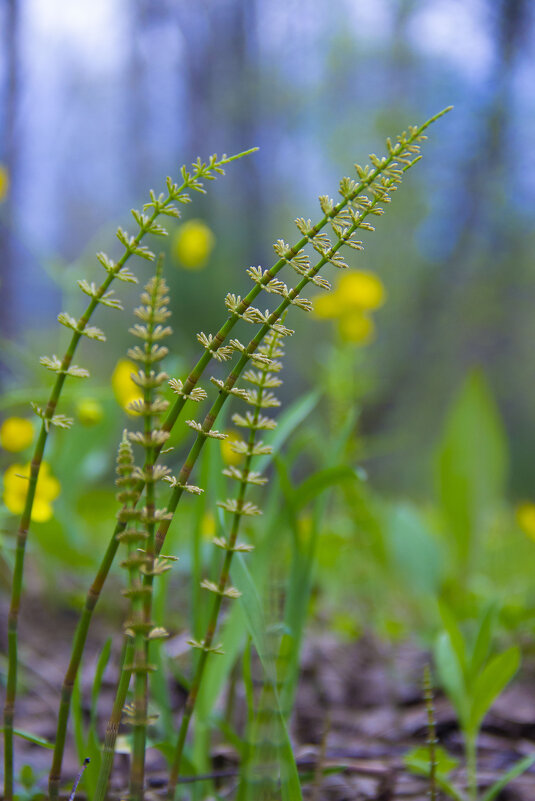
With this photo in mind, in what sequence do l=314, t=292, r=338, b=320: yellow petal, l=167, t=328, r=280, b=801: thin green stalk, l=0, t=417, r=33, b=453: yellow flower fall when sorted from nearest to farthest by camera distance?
1. l=167, t=328, r=280, b=801: thin green stalk
2. l=0, t=417, r=33, b=453: yellow flower
3. l=314, t=292, r=338, b=320: yellow petal

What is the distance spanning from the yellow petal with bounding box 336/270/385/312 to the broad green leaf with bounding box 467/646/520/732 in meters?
1.08

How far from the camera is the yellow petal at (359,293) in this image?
5.74 ft

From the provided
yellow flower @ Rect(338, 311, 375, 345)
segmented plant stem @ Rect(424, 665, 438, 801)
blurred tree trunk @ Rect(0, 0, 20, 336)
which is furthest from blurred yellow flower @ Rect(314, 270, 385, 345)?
blurred tree trunk @ Rect(0, 0, 20, 336)

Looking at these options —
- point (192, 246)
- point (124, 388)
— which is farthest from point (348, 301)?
point (124, 388)

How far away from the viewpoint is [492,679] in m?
0.81

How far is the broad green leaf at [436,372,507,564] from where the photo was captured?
180cm

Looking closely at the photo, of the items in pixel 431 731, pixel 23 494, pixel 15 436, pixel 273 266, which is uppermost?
pixel 15 436

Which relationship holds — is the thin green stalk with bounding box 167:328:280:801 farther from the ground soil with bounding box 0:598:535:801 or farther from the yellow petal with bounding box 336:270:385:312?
the yellow petal with bounding box 336:270:385:312

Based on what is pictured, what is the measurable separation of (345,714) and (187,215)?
6.23m

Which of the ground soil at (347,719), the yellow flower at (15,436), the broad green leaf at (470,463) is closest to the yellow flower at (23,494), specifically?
the yellow flower at (15,436)

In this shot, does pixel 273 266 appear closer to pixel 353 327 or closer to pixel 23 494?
pixel 23 494

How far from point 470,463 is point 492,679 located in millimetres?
1067

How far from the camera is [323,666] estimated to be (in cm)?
138

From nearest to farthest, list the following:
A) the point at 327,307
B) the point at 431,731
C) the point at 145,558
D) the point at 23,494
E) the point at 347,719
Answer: the point at 145,558 → the point at 431,731 → the point at 23,494 → the point at 347,719 → the point at 327,307
